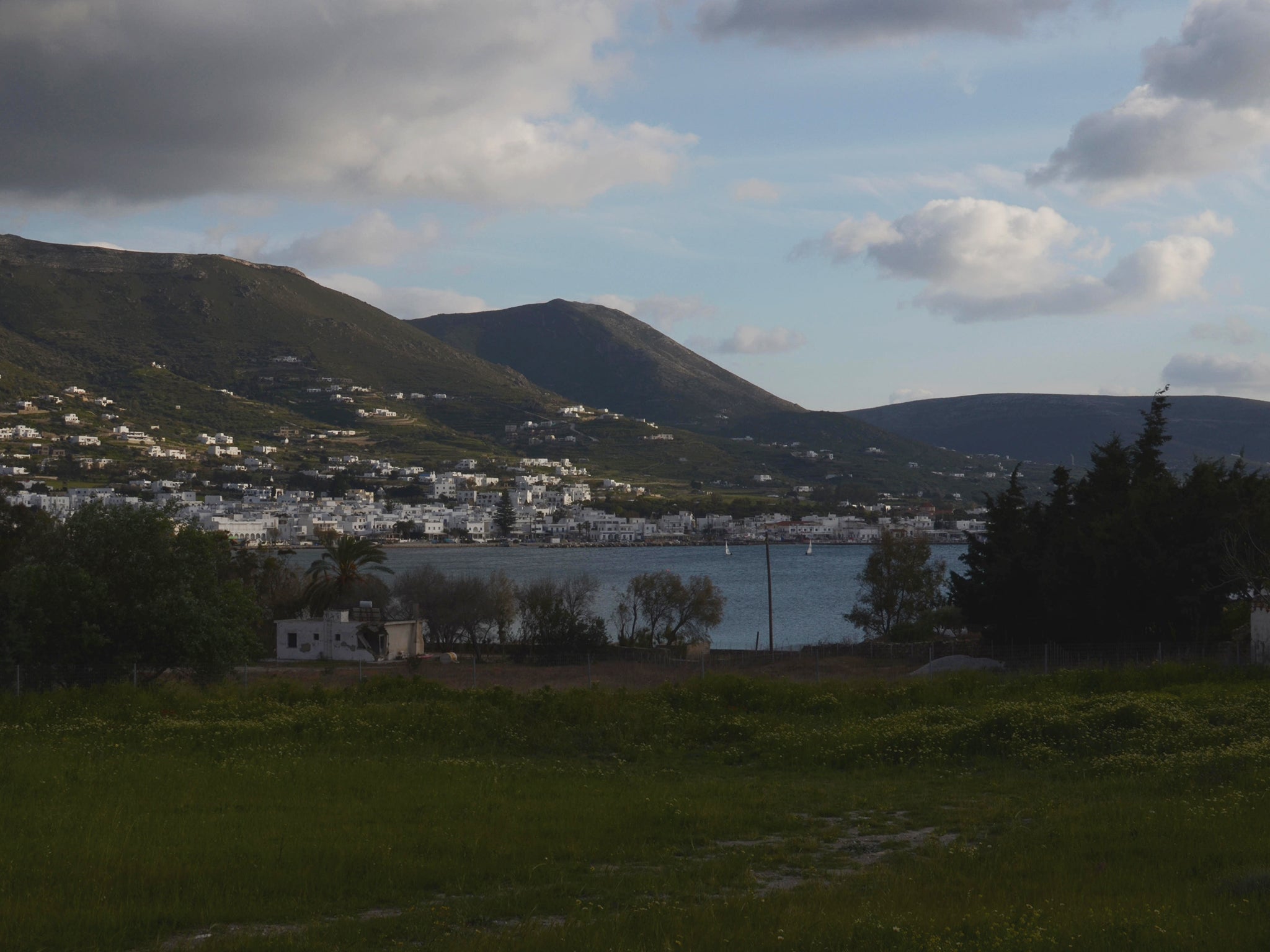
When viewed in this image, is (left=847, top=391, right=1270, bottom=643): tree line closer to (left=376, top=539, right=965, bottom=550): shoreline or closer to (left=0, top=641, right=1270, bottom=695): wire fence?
(left=0, top=641, right=1270, bottom=695): wire fence

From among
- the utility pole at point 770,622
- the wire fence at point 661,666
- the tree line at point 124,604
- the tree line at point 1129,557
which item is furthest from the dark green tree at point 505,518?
the tree line at point 124,604

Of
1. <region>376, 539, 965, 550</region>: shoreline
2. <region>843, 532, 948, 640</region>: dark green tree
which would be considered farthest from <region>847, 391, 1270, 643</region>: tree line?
<region>376, 539, 965, 550</region>: shoreline

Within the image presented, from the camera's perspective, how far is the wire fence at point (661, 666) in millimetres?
24891

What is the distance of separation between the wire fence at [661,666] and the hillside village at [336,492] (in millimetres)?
89824

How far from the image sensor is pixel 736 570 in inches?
4931

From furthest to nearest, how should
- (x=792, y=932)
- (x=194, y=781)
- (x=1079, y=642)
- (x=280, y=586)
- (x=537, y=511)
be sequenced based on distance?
(x=537, y=511) < (x=280, y=586) < (x=1079, y=642) < (x=194, y=781) < (x=792, y=932)

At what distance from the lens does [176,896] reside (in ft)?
28.9

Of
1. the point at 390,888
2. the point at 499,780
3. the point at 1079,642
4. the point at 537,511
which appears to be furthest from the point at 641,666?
the point at 537,511

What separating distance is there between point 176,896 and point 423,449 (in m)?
186

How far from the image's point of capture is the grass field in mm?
7824

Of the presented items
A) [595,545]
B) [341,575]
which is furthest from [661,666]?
[595,545]

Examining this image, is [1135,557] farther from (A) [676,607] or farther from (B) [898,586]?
(A) [676,607]

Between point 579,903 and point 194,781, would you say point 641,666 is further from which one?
point 579,903

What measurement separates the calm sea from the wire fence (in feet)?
59.0
